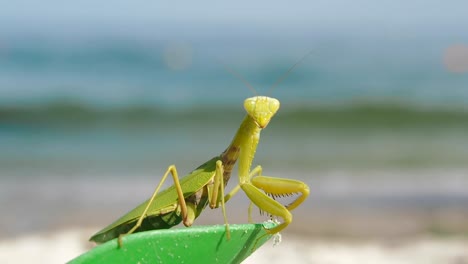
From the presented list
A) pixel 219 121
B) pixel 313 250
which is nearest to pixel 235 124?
pixel 219 121

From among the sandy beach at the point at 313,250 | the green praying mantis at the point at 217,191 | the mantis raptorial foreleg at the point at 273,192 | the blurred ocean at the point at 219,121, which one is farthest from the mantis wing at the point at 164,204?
the sandy beach at the point at 313,250

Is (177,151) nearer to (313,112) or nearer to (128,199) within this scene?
(128,199)

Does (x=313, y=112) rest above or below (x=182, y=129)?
above

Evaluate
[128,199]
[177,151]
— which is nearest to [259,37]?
[177,151]

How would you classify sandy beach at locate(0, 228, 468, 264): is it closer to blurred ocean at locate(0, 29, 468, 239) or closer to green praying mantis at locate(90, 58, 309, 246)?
blurred ocean at locate(0, 29, 468, 239)

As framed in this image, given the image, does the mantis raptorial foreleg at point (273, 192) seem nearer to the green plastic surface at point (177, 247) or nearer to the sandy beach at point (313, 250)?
the green plastic surface at point (177, 247)

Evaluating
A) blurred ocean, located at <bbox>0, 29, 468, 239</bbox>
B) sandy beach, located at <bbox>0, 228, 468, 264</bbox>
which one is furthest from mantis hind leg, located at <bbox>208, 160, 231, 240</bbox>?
sandy beach, located at <bbox>0, 228, 468, 264</bbox>

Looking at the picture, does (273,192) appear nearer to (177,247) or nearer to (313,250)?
(177,247)
